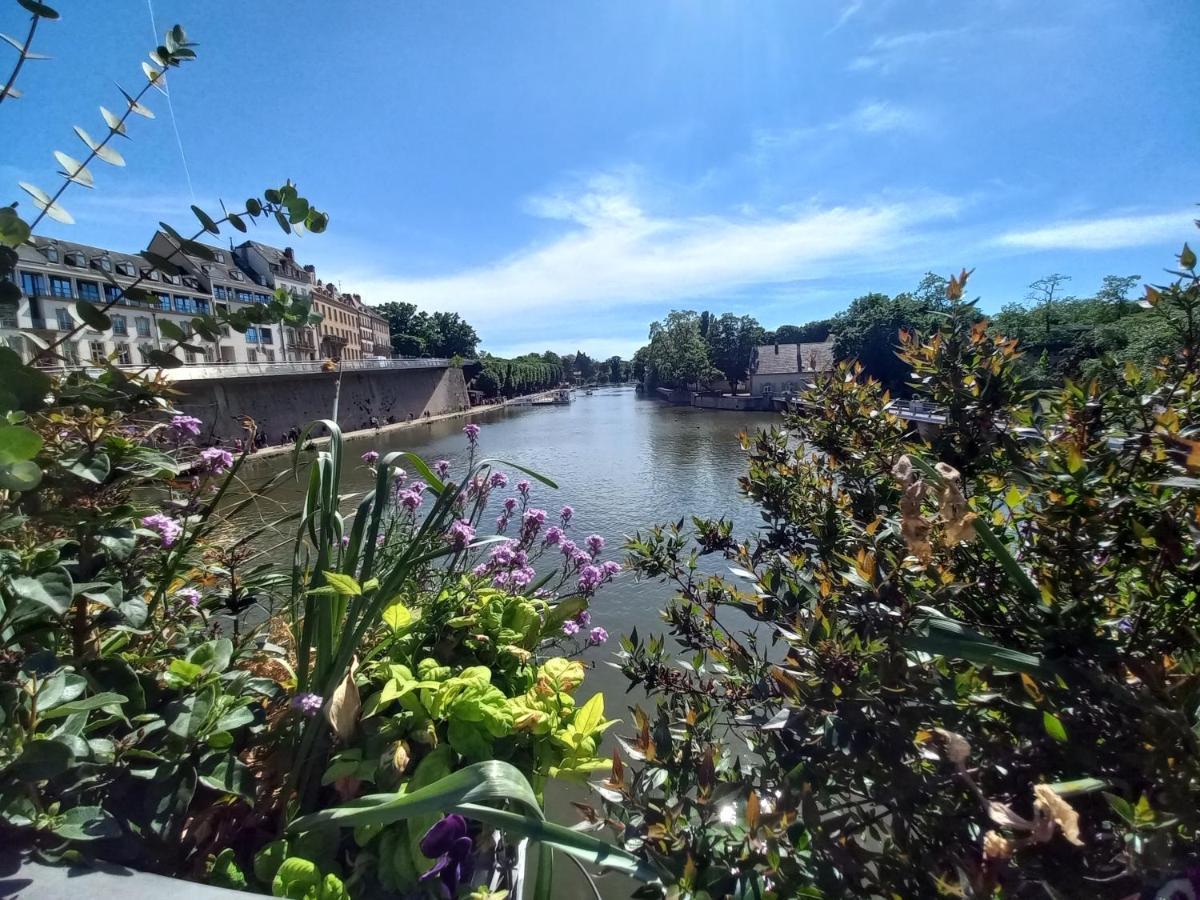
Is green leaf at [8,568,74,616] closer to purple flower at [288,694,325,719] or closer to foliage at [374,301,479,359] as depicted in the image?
purple flower at [288,694,325,719]

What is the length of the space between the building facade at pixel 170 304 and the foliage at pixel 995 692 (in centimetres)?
126

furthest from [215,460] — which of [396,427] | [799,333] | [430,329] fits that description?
[799,333]

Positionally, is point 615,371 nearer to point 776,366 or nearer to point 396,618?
point 776,366

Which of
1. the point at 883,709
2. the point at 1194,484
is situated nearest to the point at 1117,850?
the point at 883,709

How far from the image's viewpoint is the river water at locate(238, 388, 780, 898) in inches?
166

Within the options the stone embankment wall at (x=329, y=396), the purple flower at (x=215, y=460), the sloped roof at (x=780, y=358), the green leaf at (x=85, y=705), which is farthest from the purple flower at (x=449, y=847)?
the sloped roof at (x=780, y=358)

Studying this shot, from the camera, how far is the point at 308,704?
1233mm

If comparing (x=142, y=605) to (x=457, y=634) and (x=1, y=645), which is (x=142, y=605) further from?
(x=457, y=634)

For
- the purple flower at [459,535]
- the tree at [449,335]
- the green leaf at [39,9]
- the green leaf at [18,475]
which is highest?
the tree at [449,335]

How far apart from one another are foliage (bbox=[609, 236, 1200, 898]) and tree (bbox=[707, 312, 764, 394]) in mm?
67694

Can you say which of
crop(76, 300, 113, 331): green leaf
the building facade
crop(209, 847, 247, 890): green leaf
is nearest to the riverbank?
the building facade

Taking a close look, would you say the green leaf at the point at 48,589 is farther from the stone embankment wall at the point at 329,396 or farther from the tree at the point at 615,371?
the tree at the point at 615,371

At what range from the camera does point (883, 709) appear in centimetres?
93

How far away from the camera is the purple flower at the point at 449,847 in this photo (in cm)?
101
